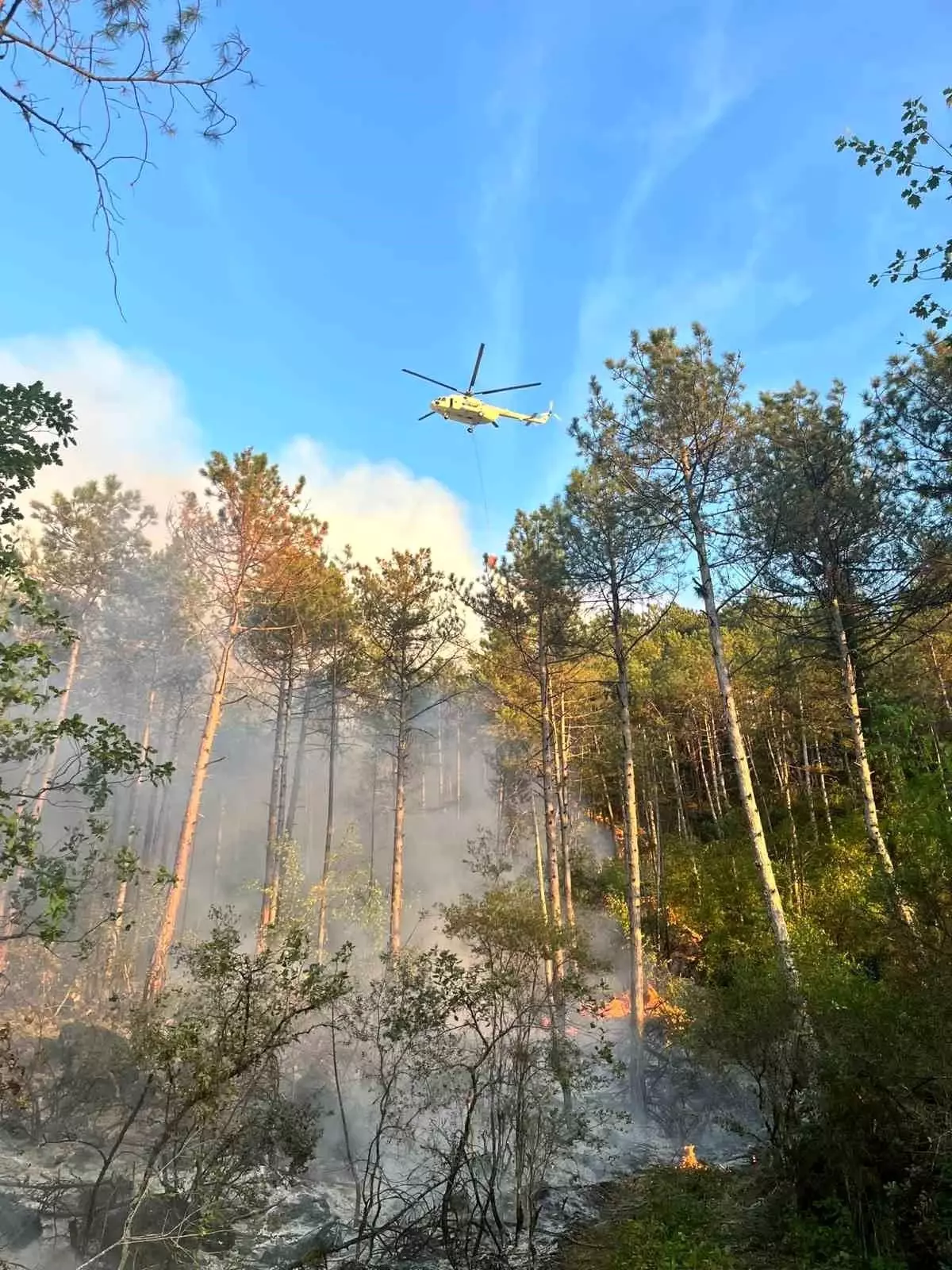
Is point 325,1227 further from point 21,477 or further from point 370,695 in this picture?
point 370,695

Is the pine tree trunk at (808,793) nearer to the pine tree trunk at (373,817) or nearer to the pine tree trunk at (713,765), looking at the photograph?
the pine tree trunk at (713,765)

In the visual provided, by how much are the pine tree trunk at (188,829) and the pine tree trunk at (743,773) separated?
10.8 meters

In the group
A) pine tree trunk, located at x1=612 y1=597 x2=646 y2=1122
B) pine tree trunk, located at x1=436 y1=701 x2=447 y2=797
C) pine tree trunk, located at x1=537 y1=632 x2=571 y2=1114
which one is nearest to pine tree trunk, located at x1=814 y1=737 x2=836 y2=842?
pine tree trunk, located at x1=612 y1=597 x2=646 y2=1122

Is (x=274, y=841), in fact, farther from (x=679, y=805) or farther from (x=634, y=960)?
(x=679, y=805)

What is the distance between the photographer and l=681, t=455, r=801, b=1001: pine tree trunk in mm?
10539

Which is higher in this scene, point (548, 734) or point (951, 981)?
point (548, 734)

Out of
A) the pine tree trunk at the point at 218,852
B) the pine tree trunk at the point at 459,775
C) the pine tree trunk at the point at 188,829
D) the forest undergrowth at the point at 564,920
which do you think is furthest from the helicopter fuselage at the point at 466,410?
the pine tree trunk at the point at 218,852

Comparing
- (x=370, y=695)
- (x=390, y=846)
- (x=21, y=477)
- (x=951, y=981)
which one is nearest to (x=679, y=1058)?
(x=951, y=981)

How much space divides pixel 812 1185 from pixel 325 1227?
24.0ft

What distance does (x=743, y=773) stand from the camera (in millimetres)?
11812

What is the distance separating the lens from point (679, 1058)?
628 inches

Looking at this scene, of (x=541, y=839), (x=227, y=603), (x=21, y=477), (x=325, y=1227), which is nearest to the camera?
(x=21, y=477)

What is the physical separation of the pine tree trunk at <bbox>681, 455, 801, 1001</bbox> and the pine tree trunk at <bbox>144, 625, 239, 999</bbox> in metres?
10.8

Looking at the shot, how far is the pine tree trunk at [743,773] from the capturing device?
34.6 feet
